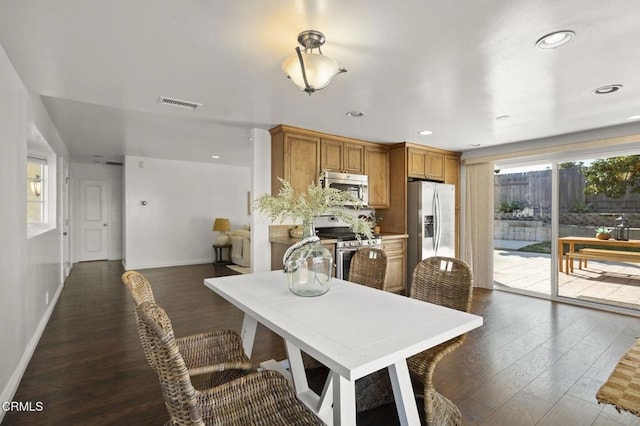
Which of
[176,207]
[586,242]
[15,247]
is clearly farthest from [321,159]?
[176,207]

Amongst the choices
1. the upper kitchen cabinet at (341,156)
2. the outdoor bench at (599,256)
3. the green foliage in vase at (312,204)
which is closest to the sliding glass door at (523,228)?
the outdoor bench at (599,256)

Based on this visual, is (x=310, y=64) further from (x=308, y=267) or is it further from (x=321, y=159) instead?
(x=321, y=159)

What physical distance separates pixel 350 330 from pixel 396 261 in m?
3.55

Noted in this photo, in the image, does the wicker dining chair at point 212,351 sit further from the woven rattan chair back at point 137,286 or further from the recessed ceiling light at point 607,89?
the recessed ceiling light at point 607,89

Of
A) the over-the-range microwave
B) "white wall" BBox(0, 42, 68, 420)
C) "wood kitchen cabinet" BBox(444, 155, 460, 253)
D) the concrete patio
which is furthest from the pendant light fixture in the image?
the concrete patio

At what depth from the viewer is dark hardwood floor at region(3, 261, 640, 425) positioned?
198 centimetres

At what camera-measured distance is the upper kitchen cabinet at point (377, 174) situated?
4914mm

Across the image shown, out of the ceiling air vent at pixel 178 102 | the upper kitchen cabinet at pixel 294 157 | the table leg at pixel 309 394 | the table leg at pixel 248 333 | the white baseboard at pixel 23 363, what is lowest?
the white baseboard at pixel 23 363

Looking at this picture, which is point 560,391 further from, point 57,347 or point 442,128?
point 57,347

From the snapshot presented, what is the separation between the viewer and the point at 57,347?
291 cm

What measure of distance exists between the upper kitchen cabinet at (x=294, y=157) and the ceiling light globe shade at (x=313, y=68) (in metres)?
1.94

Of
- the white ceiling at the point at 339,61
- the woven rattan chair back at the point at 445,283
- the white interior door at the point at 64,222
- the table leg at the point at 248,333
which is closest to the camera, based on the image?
the white ceiling at the point at 339,61

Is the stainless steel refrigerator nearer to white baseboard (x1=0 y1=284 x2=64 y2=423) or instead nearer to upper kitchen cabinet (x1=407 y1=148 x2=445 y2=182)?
upper kitchen cabinet (x1=407 y1=148 x2=445 y2=182)

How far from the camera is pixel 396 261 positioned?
472cm
